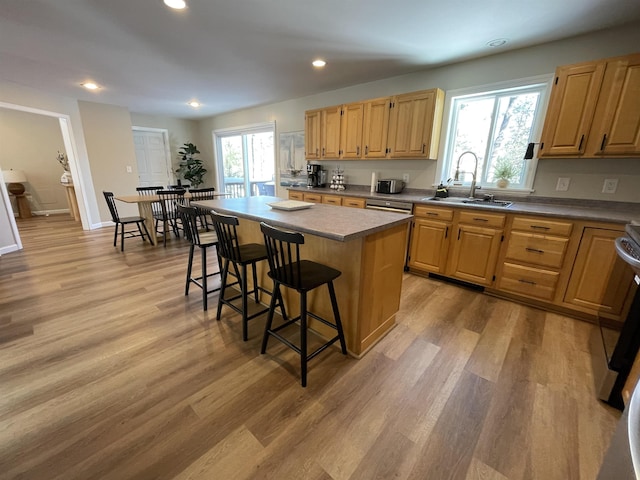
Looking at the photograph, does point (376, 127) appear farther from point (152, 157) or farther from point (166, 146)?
point (152, 157)

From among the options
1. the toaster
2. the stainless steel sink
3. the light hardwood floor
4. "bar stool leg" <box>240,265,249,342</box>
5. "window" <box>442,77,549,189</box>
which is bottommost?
the light hardwood floor

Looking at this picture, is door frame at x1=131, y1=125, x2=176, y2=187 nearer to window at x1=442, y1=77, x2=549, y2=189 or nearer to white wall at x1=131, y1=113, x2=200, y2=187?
white wall at x1=131, y1=113, x2=200, y2=187

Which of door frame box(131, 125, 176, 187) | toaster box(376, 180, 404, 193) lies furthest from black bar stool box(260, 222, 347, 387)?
door frame box(131, 125, 176, 187)

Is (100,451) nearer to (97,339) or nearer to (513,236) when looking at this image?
(97,339)

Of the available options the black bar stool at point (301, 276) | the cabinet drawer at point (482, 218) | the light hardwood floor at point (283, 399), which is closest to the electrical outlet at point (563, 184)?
the cabinet drawer at point (482, 218)

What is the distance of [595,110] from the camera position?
2258mm

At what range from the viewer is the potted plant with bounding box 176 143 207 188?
6.92m

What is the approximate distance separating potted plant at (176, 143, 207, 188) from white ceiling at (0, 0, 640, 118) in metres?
3.01

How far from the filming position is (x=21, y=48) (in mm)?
2805

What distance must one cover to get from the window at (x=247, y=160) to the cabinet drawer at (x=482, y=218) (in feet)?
13.2

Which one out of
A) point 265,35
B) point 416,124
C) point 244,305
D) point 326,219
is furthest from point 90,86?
point 416,124

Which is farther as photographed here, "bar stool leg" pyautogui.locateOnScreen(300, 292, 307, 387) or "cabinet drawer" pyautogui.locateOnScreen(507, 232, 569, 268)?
"cabinet drawer" pyautogui.locateOnScreen(507, 232, 569, 268)

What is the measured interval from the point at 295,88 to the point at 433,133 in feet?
7.62

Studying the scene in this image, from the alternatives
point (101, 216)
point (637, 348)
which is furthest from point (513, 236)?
point (101, 216)
